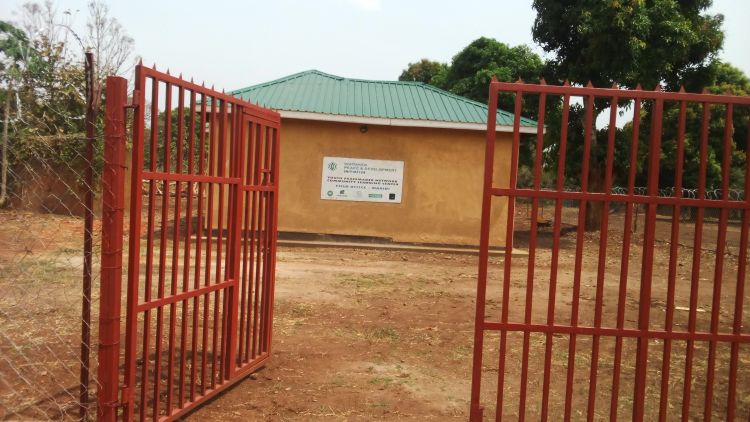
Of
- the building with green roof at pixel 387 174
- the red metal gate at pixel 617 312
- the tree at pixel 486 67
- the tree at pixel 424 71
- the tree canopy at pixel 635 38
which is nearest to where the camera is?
the red metal gate at pixel 617 312

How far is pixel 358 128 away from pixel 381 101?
6.04 feet

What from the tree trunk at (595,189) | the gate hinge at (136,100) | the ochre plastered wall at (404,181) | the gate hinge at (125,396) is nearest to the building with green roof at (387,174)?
the ochre plastered wall at (404,181)

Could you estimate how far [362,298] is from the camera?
9562 mm

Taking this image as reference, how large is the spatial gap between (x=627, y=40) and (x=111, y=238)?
55.4 feet

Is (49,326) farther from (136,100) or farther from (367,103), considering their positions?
(367,103)

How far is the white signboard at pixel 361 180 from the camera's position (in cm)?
1579

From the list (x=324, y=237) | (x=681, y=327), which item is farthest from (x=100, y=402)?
(x=324, y=237)

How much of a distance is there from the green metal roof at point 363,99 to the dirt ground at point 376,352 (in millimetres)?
5138

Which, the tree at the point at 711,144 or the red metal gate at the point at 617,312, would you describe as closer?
the red metal gate at the point at 617,312

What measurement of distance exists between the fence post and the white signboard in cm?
1205

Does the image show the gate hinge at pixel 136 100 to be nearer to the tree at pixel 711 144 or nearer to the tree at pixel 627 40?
the tree at pixel 627 40

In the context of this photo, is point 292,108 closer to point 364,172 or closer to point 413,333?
point 364,172

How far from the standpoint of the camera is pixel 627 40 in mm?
17594

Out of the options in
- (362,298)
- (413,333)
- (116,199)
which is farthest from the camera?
(362,298)
